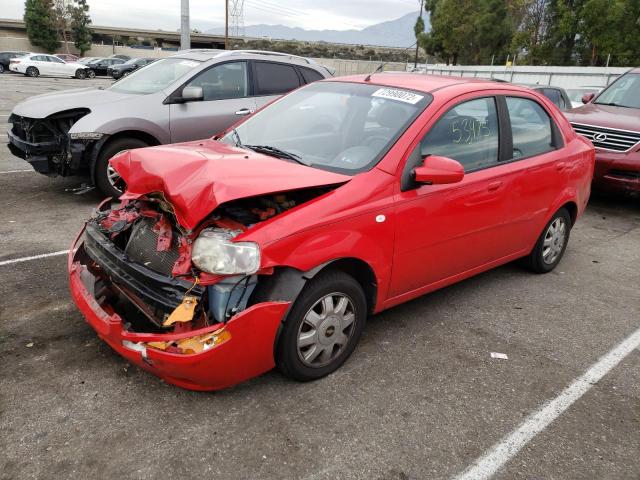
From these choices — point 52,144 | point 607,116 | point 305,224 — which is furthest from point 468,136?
point 607,116

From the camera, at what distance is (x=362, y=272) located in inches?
129

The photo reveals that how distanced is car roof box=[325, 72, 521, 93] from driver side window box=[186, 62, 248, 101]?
3.10 meters

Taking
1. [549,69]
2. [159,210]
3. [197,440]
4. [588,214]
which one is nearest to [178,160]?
[159,210]

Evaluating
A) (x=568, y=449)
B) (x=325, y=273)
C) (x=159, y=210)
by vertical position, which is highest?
(x=159, y=210)

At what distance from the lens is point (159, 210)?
3326mm

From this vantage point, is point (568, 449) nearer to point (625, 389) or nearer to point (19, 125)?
point (625, 389)

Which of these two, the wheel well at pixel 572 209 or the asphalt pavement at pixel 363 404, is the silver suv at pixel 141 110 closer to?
the asphalt pavement at pixel 363 404

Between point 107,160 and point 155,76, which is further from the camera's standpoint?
point 155,76

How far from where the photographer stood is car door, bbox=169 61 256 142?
6766 millimetres

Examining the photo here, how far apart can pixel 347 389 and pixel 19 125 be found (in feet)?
19.0

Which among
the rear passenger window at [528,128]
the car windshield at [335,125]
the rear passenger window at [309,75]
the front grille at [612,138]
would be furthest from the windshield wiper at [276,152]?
the front grille at [612,138]

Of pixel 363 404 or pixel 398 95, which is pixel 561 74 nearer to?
pixel 398 95

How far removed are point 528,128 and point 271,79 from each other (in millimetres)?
4110

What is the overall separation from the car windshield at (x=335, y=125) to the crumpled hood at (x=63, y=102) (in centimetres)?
324
